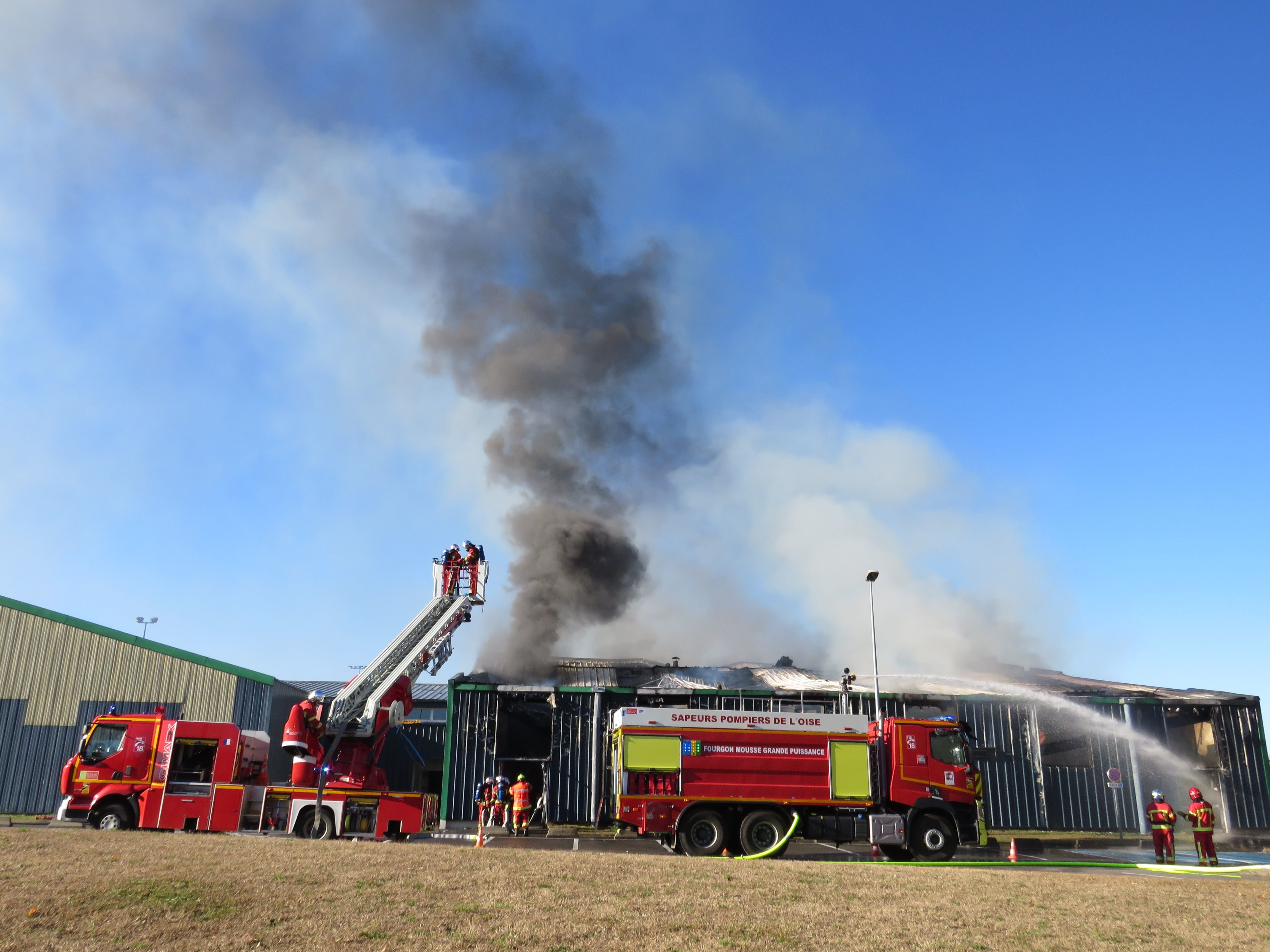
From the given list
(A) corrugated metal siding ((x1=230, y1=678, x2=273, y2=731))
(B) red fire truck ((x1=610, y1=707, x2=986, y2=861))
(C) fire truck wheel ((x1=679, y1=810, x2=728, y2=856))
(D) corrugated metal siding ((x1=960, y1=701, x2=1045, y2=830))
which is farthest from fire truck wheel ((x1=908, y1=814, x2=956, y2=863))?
(A) corrugated metal siding ((x1=230, y1=678, x2=273, y2=731))

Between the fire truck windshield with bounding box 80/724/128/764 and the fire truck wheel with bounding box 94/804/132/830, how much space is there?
3.15ft

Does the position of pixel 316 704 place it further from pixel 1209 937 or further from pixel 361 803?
pixel 1209 937

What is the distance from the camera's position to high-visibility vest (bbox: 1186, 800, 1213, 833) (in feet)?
57.2

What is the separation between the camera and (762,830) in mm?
16859

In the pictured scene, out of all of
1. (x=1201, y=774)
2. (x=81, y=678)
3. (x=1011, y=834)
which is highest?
(x=81, y=678)

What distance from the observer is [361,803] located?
16625 millimetres

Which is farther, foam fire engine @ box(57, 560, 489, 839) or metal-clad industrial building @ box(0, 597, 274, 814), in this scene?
metal-clad industrial building @ box(0, 597, 274, 814)

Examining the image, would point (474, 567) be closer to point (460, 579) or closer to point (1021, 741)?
point (460, 579)

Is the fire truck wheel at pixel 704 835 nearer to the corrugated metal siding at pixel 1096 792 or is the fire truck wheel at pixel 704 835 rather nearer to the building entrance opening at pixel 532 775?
the building entrance opening at pixel 532 775

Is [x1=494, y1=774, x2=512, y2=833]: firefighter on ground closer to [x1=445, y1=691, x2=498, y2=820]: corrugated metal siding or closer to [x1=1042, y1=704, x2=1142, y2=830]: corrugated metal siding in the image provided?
[x1=445, y1=691, x2=498, y2=820]: corrugated metal siding

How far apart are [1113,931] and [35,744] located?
28689 mm

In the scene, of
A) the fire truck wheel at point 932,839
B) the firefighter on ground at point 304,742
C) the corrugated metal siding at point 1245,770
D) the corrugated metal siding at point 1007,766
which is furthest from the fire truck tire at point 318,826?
the corrugated metal siding at point 1245,770

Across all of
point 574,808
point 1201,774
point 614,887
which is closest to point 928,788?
point 614,887

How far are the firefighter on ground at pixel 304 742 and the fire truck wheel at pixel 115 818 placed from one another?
311 cm
